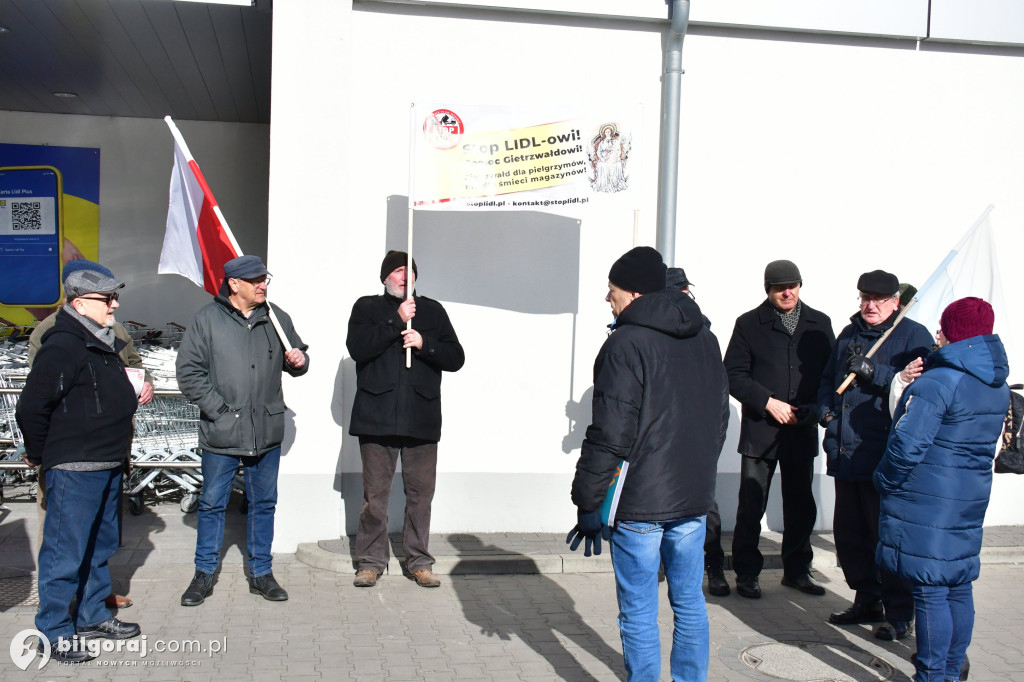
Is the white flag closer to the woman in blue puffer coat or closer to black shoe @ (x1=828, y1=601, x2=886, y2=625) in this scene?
the woman in blue puffer coat

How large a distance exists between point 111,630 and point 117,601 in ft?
1.79

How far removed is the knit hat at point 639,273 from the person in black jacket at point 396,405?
211 cm

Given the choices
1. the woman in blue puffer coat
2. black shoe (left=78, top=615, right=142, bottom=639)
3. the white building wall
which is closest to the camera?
the woman in blue puffer coat

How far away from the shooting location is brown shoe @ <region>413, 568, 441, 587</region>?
6.10 m

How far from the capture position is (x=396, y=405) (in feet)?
20.0

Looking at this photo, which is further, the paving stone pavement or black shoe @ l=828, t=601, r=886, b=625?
black shoe @ l=828, t=601, r=886, b=625

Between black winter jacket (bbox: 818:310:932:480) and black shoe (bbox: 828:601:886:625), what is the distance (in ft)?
2.53

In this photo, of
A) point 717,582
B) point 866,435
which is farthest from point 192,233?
point 866,435

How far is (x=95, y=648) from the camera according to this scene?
483cm

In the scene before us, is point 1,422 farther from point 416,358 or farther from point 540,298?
point 540,298

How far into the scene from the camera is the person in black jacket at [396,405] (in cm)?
607

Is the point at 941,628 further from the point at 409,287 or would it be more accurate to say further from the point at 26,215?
the point at 26,215

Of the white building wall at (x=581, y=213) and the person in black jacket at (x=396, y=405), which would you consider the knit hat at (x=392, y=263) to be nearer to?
the person in black jacket at (x=396, y=405)

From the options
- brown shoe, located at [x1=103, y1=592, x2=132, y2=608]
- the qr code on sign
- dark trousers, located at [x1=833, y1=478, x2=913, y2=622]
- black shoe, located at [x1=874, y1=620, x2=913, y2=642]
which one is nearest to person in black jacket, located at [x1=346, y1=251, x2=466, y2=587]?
brown shoe, located at [x1=103, y1=592, x2=132, y2=608]
